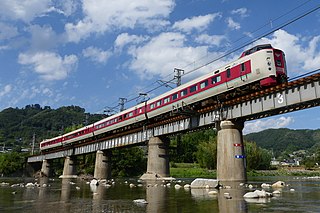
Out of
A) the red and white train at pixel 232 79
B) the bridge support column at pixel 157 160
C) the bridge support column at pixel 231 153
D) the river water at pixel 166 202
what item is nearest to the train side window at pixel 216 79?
the red and white train at pixel 232 79

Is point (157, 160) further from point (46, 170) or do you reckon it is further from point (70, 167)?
point (46, 170)

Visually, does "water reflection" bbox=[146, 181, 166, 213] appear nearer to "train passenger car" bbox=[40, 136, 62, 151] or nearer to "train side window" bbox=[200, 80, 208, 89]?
"train side window" bbox=[200, 80, 208, 89]

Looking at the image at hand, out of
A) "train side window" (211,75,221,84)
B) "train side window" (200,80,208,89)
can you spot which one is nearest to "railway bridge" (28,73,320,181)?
"train side window" (200,80,208,89)

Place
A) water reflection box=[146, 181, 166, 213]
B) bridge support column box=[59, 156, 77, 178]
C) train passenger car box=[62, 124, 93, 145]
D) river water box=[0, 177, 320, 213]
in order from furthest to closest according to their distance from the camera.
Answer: bridge support column box=[59, 156, 77, 178]
train passenger car box=[62, 124, 93, 145]
water reflection box=[146, 181, 166, 213]
river water box=[0, 177, 320, 213]

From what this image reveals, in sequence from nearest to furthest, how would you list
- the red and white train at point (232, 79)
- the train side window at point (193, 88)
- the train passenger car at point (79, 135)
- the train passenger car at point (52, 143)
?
the red and white train at point (232, 79), the train side window at point (193, 88), the train passenger car at point (79, 135), the train passenger car at point (52, 143)

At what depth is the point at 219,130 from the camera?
30250 millimetres

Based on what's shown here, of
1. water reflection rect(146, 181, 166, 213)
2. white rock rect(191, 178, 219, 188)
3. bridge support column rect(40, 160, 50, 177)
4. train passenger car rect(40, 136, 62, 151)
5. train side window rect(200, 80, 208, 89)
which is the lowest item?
water reflection rect(146, 181, 166, 213)

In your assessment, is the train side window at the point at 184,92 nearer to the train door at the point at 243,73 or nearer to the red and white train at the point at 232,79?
the red and white train at the point at 232,79

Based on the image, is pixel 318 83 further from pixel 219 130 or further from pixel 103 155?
pixel 103 155

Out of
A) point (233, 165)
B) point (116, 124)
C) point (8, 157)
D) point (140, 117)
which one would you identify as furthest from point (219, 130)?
point (8, 157)

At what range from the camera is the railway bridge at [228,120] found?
2359 centimetres

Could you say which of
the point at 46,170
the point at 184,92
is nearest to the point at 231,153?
the point at 184,92

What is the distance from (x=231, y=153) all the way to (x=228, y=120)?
3.32m

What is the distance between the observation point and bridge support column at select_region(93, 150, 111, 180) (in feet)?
180
